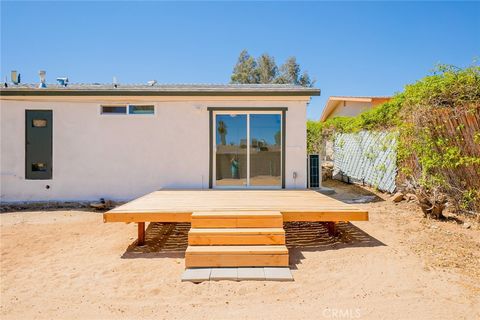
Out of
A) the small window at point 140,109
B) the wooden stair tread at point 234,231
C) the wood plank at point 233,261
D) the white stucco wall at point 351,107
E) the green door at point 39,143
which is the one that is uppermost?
the white stucco wall at point 351,107

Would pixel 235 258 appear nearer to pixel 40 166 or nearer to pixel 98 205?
pixel 98 205

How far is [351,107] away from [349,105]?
0.28m

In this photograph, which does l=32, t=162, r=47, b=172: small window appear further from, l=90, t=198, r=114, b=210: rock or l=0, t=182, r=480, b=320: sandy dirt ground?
l=0, t=182, r=480, b=320: sandy dirt ground

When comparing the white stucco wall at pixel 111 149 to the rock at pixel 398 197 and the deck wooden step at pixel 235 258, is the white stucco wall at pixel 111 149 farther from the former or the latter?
the deck wooden step at pixel 235 258

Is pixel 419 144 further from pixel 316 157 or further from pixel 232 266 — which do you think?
pixel 232 266

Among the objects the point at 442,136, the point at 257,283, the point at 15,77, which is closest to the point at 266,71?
the point at 15,77

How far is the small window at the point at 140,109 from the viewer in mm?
7332

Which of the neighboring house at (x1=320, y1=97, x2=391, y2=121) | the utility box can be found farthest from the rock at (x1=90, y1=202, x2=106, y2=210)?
the neighboring house at (x1=320, y1=97, x2=391, y2=121)

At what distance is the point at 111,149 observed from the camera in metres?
7.34

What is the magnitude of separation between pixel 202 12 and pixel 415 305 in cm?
1257

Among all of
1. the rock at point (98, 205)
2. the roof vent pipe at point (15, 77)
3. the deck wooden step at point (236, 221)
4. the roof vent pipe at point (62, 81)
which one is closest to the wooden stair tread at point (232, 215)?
the deck wooden step at point (236, 221)

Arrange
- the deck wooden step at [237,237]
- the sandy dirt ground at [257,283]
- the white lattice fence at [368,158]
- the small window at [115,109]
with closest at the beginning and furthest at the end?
the sandy dirt ground at [257,283]
the deck wooden step at [237,237]
the small window at [115,109]
the white lattice fence at [368,158]

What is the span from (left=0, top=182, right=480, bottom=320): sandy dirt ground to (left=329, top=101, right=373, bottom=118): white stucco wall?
46.3 ft

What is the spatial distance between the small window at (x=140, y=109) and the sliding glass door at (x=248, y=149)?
69.4 inches
